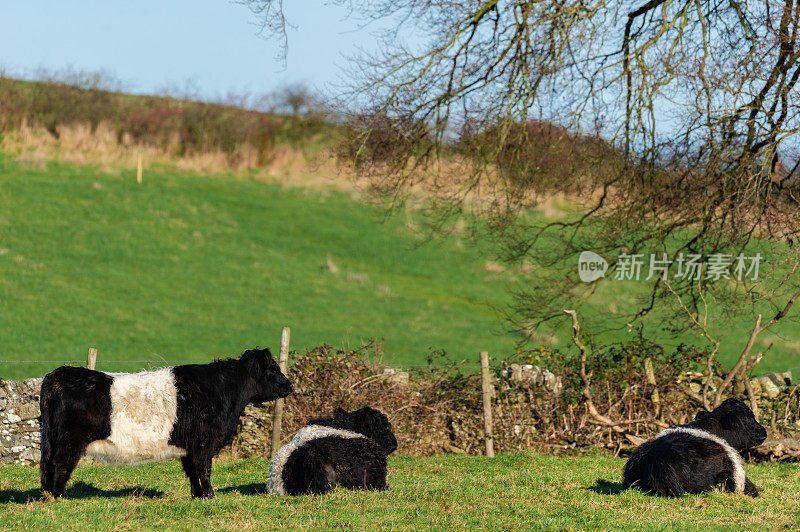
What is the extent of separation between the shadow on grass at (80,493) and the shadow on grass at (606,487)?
4660mm

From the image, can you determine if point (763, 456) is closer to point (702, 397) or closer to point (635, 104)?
point (702, 397)

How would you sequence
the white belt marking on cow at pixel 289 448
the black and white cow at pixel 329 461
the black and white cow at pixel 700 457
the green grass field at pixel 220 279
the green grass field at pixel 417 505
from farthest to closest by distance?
the green grass field at pixel 220 279 < the white belt marking on cow at pixel 289 448 < the black and white cow at pixel 329 461 < the black and white cow at pixel 700 457 < the green grass field at pixel 417 505

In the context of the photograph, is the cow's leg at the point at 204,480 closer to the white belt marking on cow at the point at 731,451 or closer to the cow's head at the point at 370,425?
the cow's head at the point at 370,425

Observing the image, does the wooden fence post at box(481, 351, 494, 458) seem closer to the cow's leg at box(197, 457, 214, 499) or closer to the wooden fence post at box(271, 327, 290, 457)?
the wooden fence post at box(271, 327, 290, 457)

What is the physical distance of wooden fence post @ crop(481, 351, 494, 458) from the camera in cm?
1320

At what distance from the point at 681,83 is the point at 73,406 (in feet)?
31.4

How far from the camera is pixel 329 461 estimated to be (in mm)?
8578

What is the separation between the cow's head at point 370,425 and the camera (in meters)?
9.20

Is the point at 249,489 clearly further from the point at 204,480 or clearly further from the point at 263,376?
the point at 263,376

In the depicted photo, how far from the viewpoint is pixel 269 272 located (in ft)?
118

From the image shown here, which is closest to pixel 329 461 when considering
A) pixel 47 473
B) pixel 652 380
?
pixel 47 473

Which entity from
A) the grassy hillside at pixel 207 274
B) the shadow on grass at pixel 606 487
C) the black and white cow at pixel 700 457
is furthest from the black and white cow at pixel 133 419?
the grassy hillside at pixel 207 274

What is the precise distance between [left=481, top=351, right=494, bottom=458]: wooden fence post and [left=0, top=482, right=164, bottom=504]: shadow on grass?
5.52 m

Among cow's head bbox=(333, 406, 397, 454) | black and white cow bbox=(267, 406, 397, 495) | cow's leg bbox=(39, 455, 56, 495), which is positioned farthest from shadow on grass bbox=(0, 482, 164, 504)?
cow's head bbox=(333, 406, 397, 454)
